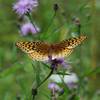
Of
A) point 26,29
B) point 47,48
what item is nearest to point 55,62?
point 47,48

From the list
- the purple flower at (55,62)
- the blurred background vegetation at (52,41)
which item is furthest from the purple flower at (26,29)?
the purple flower at (55,62)

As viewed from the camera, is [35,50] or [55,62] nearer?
[35,50]

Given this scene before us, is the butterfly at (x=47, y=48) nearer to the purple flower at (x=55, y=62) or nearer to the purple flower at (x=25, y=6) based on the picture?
the purple flower at (x=55, y=62)

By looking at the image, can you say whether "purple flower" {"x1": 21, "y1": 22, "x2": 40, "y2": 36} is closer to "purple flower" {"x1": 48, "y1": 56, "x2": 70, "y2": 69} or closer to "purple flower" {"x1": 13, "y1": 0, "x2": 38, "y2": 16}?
"purple flower" {"x1": 13, "y1": 0, "x2": 38, "y2": 16}

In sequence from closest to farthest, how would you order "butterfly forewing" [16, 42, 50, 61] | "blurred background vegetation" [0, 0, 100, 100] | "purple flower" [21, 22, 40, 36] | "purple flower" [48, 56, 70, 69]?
"butterfly forewing" [16, 42, 50, 61], "purple flower" [48, 56, 70, 69], "blurred background vegetation" [0, 0, 100, 100], "purple flower" [21, 22, 40, 36]

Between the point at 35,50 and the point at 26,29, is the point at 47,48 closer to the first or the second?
the point at 35,50

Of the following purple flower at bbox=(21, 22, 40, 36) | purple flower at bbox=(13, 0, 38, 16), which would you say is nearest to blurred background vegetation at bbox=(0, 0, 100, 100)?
purple flower at bbox=(21, 22, 40, 36)
